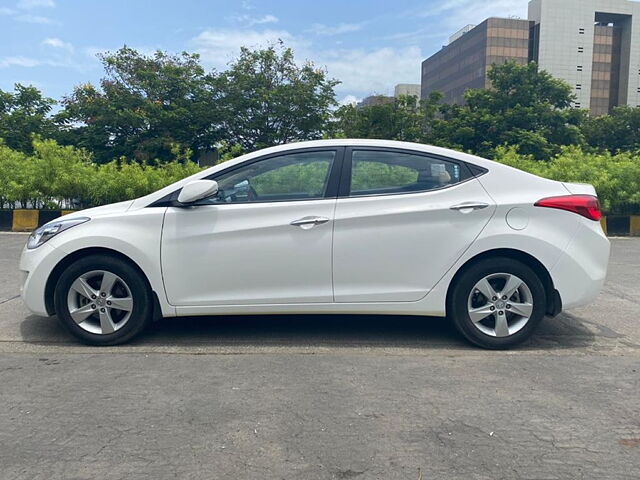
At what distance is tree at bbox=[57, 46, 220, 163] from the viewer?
27797mm

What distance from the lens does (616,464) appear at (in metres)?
2.63

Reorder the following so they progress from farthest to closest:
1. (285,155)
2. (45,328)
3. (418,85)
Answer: (418,85)
(45,328)
(285,155)

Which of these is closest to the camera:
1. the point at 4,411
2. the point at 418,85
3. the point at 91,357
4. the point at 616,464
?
the point at 616,464

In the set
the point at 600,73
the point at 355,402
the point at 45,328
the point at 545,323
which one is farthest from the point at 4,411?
the point at 600,73

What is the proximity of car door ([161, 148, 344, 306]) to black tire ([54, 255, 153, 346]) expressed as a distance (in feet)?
0.70

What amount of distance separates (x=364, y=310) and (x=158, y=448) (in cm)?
201

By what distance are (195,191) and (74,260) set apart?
3.67ft

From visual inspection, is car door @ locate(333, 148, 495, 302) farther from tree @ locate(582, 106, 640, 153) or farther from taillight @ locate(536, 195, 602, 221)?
tree @ locate(582, 106, 640, 153)

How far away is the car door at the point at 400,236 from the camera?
4.23m

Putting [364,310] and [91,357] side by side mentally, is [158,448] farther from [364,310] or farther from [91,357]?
[364,310]

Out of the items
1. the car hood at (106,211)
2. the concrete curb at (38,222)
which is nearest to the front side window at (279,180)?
the car hood at (106,211)

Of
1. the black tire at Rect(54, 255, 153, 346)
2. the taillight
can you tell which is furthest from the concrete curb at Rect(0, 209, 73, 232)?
the taillight

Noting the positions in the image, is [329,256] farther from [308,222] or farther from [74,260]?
[74,260]

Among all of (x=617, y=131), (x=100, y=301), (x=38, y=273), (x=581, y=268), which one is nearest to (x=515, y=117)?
(x=617, y=131)
